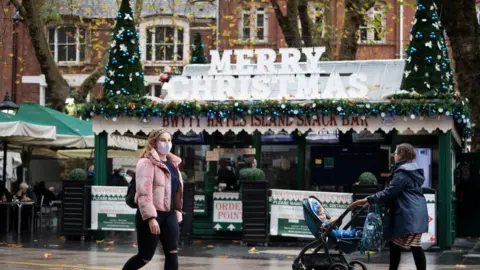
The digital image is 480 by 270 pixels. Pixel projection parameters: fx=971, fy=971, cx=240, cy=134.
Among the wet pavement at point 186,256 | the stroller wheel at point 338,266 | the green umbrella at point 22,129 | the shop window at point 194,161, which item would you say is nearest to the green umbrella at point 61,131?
the green umbrella at point 22,129

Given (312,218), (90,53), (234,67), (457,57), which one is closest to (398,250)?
(312,218)

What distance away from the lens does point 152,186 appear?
9.88 metres

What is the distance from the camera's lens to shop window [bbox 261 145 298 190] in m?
21.2

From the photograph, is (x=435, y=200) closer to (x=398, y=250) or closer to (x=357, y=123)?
(x=357, y=123)

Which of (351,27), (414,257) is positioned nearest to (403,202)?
(414,257)

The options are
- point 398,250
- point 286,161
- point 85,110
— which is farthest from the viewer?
point 286,161

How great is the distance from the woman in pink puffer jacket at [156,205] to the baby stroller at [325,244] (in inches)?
98.7

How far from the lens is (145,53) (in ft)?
146

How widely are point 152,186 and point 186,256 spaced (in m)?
6.32

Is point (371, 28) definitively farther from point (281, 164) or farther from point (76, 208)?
point (76, 208)

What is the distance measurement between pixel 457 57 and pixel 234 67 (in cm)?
865

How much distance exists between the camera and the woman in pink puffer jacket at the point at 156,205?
9.78 m

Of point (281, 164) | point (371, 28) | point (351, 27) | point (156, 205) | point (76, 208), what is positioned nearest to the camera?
point (156, 205)

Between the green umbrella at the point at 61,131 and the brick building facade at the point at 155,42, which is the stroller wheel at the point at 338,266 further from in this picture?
the brick building facade at the point at 155,42
